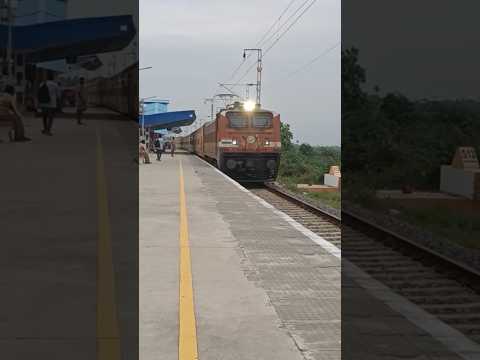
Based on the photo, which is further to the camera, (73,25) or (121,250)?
(73,25)

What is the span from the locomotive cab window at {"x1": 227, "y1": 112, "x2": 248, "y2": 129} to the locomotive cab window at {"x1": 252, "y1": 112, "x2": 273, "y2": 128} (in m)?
0.41

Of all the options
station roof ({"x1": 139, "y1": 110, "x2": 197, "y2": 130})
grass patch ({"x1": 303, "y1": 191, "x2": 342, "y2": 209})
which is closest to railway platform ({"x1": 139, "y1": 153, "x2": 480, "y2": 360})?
grass patch ({"x1": 303, "y1": 191, "x2": 342, "y2": 209})

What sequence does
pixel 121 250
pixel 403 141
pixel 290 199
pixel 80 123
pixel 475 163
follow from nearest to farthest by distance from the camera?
pixel 121 250 → pixel 80 123 → pixel 290 199 → pixel 475 163 → pixel 403 141

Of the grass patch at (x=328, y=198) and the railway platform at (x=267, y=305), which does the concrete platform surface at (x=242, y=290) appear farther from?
the grass patch at (x=328, y=198)

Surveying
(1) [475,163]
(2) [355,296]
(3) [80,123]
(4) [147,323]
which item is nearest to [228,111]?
(1) [475,163]

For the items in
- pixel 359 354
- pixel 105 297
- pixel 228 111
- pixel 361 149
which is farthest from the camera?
pixel 361 149

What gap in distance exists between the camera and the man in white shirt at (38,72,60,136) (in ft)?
31.8

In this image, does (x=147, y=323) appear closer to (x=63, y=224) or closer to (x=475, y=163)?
(x=63, y=224)

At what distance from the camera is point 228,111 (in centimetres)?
2425

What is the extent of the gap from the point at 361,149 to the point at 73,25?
26.7 meters

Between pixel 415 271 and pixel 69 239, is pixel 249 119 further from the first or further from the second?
pixel 69 239

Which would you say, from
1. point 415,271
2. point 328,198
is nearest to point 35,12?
point 415,271

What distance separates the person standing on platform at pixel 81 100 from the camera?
10.2 m

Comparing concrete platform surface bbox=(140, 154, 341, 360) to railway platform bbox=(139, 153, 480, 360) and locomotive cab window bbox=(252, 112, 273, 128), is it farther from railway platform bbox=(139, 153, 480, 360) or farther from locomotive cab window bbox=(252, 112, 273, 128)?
locomotive cab window bbox=(252, 112, 273, 128)
